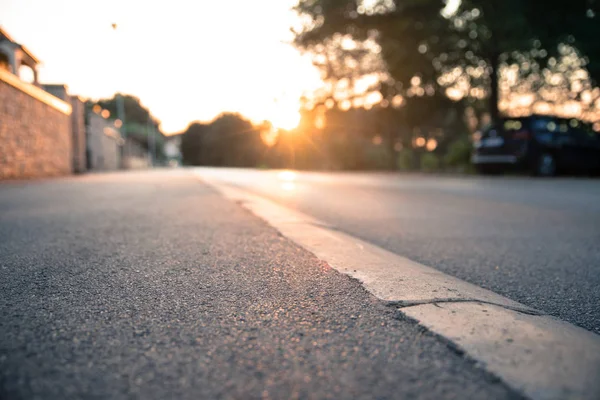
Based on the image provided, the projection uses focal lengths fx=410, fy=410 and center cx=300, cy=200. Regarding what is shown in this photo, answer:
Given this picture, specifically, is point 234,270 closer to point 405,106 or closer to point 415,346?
point 415,346

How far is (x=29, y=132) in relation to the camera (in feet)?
38.2

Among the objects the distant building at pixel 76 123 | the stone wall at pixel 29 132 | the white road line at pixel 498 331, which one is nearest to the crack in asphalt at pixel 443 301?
the white road line at pixel 498 331

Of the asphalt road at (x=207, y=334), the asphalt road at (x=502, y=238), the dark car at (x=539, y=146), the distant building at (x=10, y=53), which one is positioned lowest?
the asphalt road at (x=502, y=238)

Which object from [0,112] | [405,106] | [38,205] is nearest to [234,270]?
[38,205]

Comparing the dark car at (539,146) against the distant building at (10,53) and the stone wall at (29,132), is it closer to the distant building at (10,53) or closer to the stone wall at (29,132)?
the stone wall at (29,132)

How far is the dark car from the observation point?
1154cm

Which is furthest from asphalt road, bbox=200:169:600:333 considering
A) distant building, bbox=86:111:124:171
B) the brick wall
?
distant building, bbox=86:111:124:171

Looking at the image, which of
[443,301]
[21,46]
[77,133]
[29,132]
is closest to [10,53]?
[21,46]

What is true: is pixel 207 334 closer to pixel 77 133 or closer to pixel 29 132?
pixel 29 132

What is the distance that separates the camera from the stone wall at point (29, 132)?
32.7 feet

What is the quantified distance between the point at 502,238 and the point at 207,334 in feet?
9.78

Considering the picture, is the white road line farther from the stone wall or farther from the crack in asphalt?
the stone wall

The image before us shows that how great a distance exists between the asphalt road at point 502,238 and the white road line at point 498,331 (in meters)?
0.35

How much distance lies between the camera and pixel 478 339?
1123 mm
